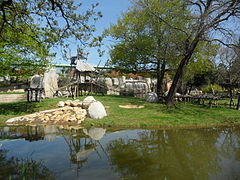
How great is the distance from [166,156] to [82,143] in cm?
258

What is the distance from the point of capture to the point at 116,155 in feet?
15.9

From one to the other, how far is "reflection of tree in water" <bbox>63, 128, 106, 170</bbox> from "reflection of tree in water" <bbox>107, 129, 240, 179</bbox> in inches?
23.3

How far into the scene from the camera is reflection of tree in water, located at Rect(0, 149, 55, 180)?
355 centimetres

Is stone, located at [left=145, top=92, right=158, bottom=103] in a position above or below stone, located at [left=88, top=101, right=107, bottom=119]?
above

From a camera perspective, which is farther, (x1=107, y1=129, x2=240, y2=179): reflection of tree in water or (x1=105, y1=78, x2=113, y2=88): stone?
(x1=105, y1=78, x2=113, y2=88): stone

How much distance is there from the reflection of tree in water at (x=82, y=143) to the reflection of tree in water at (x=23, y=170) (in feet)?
2.18

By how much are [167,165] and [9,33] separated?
863cm

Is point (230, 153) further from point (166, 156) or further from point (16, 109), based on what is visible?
point (16, 109)

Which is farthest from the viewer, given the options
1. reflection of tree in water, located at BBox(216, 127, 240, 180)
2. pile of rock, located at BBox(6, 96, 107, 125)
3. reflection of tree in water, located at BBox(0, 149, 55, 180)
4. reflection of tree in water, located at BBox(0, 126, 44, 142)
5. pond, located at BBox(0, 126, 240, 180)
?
pile of rock, located at BBox(6, 96, 107, 125)

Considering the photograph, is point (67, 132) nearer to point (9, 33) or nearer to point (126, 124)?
point (126, 124)

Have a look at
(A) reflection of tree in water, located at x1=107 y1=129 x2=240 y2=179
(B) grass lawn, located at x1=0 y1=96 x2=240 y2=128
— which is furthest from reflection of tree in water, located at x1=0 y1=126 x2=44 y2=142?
(A) reflection of tree in water, located at x1=107 y1=129 x2=240 y2=179

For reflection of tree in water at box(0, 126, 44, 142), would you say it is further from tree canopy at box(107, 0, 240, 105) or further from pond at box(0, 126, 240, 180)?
tree canopy at box(107, 0, 240, 105)

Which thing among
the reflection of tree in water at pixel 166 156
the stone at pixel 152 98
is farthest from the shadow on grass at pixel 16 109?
the stone at pixel 152 98

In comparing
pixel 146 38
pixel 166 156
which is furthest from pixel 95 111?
pixel 146 38
